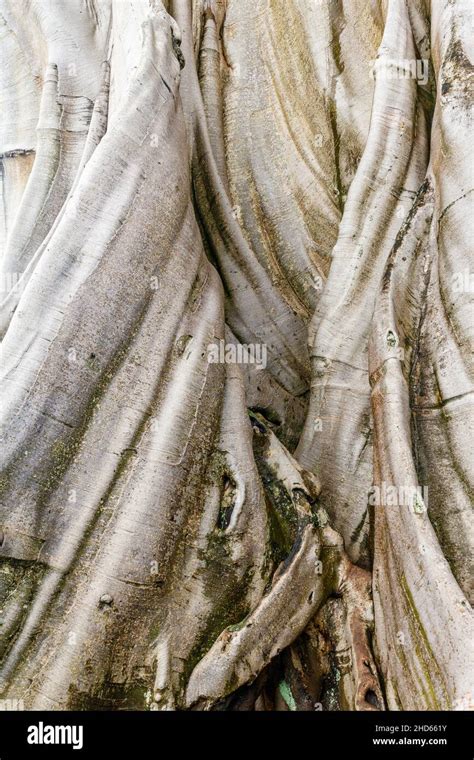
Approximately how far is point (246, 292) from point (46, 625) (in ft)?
5.00

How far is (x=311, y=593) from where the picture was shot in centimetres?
234

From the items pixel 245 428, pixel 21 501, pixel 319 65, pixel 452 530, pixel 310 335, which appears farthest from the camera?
pixel 319 65

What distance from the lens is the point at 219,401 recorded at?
244 centimetres

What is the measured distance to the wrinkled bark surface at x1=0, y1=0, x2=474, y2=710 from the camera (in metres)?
2.10

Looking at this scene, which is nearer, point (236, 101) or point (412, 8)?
point (412, 8)

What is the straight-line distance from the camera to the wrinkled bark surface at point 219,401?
210cm

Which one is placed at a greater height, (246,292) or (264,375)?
(246,292)

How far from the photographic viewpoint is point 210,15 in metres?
3.38

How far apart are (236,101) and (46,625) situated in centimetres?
241
